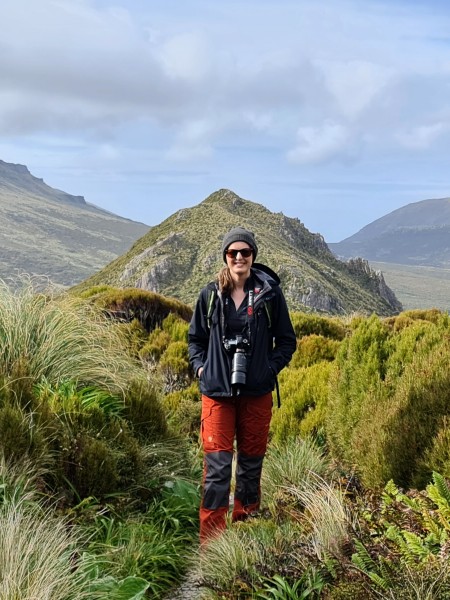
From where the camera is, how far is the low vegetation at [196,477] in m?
3.06

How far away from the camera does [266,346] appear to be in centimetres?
442

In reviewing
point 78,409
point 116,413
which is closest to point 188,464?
point 116,413

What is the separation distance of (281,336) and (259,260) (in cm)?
5209

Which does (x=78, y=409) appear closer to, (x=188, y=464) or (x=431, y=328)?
(x=188, y=464)

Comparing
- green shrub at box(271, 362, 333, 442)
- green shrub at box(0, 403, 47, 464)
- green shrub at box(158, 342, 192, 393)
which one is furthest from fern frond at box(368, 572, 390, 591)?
green shrub at box(158, 342, 192, 393)

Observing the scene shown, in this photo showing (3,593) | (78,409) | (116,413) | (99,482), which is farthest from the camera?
(116,413)

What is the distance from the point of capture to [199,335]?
460 centimetres

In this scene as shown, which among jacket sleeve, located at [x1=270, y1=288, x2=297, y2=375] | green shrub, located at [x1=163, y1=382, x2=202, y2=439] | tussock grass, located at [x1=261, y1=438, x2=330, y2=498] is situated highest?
jacket sleeve, located at [x1=270, y1=288, x2=297, y2=375]

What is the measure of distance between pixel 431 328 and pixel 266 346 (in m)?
2.05

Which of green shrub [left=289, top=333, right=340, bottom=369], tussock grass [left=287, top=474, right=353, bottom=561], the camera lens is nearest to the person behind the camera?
tussock grass [left=287, top=474, right=353, bottom=561]

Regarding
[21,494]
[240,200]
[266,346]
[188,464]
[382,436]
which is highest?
[240,200]

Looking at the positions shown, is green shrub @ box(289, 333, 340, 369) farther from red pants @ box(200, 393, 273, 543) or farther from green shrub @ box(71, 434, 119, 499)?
green shrub @ box(71, 434, 119, 499)

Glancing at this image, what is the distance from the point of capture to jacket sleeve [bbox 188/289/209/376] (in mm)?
4520

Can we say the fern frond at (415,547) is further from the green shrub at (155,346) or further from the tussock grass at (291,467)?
the green shrub at (155,346)
